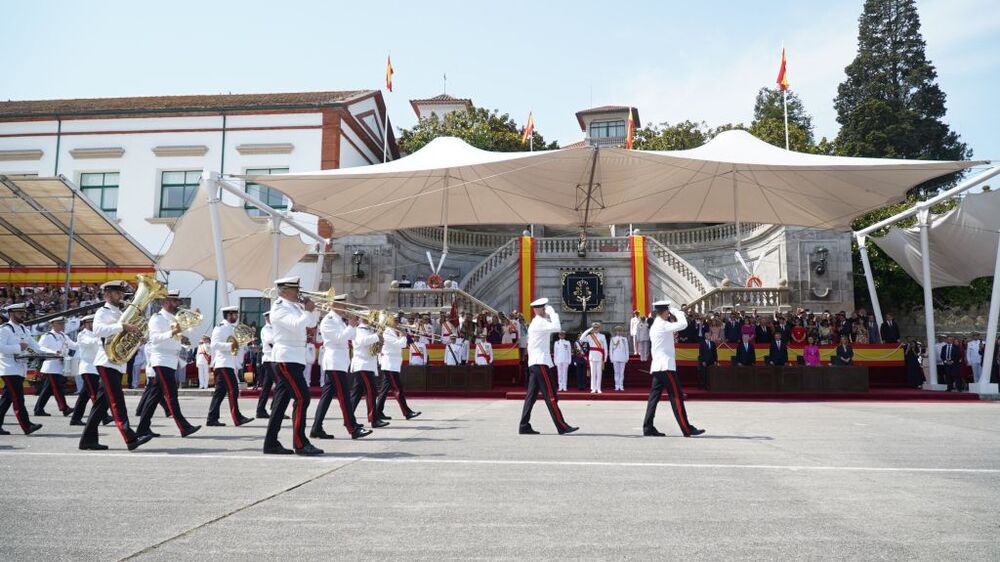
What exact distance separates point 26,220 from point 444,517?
24.5m

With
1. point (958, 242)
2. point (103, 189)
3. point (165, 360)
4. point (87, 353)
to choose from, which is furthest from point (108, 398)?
point (103, 189)

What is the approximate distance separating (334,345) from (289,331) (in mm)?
1960

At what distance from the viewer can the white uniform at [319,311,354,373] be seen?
9.62 metres

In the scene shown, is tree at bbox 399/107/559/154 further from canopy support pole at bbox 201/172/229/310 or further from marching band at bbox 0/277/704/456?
marching band at bbox 0/277/704/456

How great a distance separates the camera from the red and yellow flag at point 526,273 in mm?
29766

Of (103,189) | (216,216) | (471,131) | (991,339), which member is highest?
(471,131)

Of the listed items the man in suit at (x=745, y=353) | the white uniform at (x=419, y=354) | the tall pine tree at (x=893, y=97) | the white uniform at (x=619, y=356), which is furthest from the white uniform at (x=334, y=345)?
the tall pine tree at (x=893, y=97)

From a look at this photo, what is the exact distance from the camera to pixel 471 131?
3669 centimetres

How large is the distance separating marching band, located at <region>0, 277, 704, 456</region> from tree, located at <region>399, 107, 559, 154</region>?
1009 inches

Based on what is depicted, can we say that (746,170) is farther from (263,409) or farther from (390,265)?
(390,265)

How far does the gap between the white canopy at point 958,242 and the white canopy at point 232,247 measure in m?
19.8

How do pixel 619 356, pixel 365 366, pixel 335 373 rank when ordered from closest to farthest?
1. pixel 335 373
2. pixel 365 366
3. pixel 619 356

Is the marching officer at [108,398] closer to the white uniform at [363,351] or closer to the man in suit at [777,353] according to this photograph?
the white uniform at [363,351]

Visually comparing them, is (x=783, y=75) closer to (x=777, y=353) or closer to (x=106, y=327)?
(x=777, y=353)
